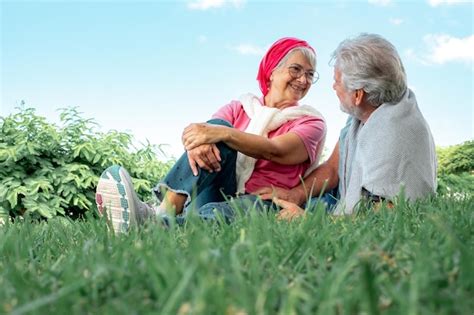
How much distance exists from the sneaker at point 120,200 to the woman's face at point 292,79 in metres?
1.31

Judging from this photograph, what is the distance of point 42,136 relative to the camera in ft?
22.0

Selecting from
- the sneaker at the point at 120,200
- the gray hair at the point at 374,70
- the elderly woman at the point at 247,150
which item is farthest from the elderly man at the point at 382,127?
the sneaker at the point at 120,200

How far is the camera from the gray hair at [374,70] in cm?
301

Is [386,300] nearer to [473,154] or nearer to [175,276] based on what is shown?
[175,276]

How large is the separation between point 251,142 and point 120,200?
2.63 feet

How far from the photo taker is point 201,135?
320cm

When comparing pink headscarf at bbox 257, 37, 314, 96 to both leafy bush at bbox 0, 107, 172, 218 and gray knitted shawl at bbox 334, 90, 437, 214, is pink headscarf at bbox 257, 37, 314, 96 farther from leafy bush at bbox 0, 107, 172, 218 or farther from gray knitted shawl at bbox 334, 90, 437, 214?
leafy bush at bbox 0, 107, 172, 218

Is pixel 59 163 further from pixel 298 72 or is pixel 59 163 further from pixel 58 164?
pixel 298 72

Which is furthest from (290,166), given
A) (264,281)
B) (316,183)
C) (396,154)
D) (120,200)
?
Answer: (264,281)

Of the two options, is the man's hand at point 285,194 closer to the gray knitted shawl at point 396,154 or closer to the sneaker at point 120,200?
the gray knitted shawl at point 396,154

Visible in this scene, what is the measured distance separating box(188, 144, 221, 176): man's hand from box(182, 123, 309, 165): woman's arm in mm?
29

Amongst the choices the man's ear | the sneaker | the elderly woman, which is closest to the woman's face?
the elderly woman

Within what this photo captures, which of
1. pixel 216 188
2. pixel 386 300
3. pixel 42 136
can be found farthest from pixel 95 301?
pixel 42 136

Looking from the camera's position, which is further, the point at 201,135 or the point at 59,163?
the point at 59,163
